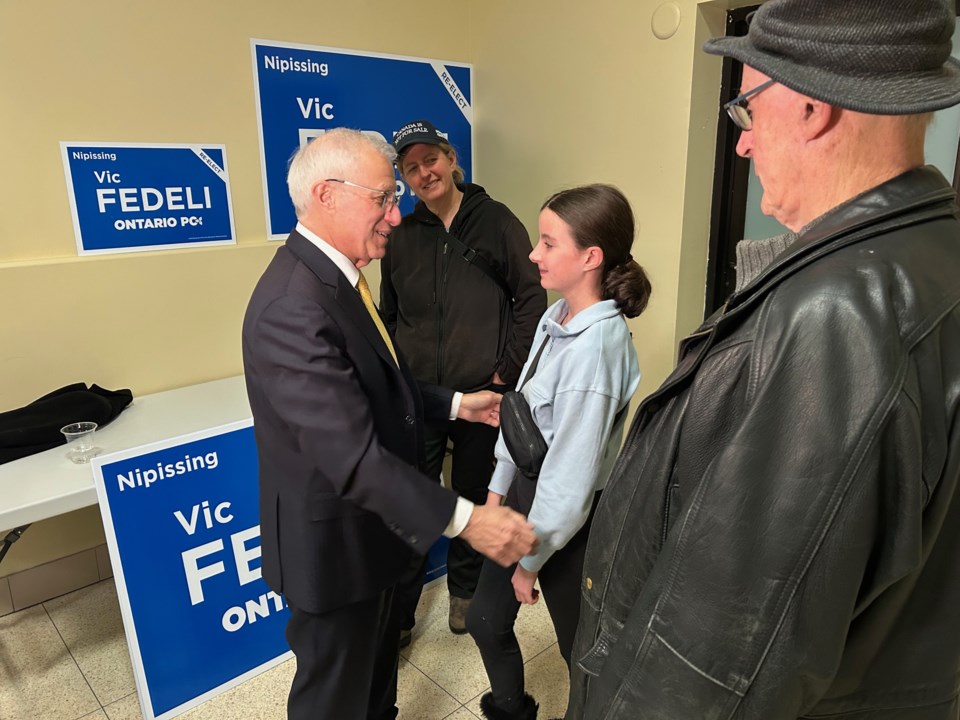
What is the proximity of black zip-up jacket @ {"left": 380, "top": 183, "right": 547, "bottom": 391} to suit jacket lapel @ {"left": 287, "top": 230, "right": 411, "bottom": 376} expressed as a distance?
844mm

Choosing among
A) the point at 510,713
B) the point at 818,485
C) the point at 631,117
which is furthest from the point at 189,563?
the point at 631,117

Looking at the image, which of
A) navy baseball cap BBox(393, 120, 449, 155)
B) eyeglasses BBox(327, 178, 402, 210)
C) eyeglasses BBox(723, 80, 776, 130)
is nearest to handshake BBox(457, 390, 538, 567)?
eyeglasses BBox(327, 178, 402, 210)

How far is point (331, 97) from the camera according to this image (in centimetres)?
274

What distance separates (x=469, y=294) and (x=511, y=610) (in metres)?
1.03

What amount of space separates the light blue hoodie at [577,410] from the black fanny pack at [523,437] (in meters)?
0.02

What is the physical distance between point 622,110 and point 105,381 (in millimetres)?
2178

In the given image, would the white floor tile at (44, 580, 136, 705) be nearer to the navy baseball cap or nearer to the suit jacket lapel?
the suit jacket lapel

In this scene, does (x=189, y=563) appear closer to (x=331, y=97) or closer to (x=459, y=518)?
(x=459, y=518)

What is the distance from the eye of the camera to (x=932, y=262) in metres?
0.62

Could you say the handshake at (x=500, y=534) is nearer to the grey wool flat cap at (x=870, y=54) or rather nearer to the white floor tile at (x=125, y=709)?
the grey wool flat cap at (x=870, y=54)

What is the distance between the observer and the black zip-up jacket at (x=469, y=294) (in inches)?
86.4

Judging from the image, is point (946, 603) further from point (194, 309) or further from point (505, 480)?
point (194, 309)

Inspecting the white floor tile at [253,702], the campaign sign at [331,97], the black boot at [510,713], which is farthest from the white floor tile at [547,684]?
the campaign sign at [331,97]

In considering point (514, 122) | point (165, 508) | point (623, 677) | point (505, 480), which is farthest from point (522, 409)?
point (514, 122)
